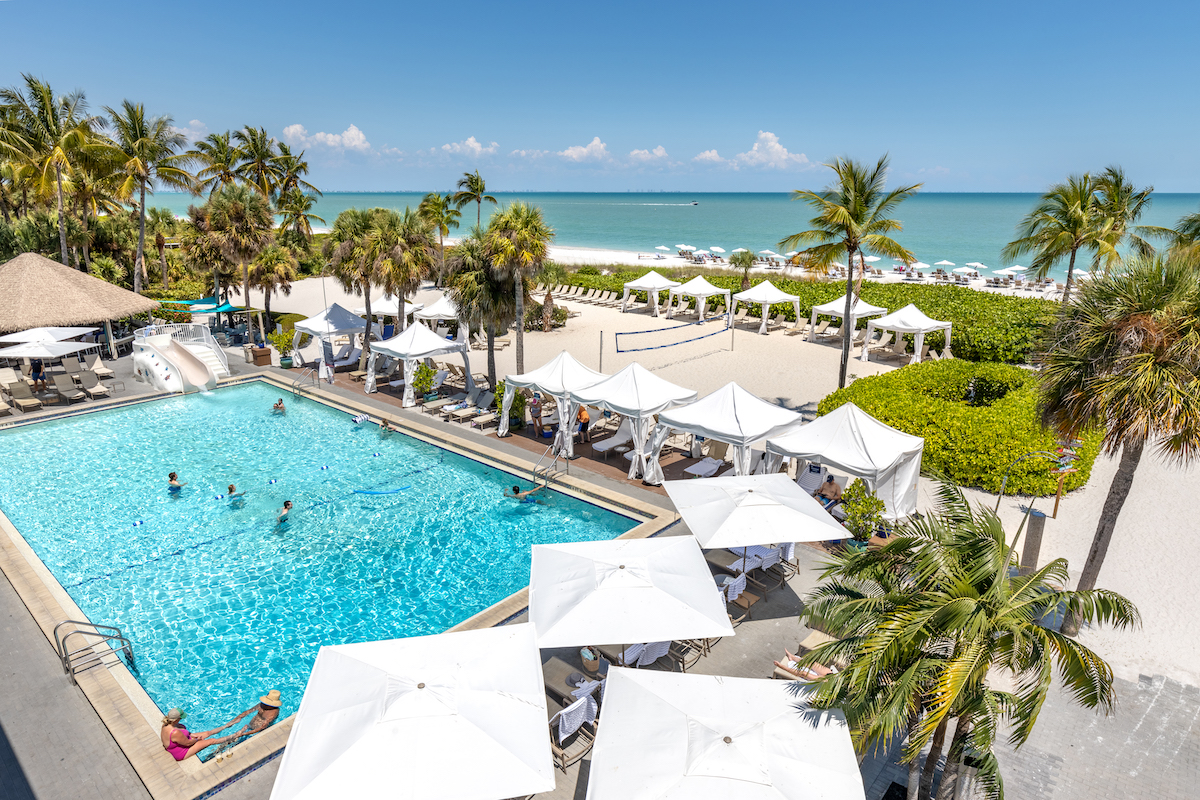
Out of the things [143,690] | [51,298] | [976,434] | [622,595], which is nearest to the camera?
[622,595]

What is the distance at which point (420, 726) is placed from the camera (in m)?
6.12

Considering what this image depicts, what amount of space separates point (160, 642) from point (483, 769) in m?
7.62

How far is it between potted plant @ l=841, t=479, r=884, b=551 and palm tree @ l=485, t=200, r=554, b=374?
36.3 feet

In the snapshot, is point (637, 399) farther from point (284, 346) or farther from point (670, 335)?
point (284, 346)

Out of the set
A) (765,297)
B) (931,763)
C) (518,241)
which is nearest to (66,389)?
(518,241)

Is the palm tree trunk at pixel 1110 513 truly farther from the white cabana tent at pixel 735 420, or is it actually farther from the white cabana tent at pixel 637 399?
the white cabana tent at pixel 637 399

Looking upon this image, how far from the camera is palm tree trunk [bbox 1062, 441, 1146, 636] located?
28.1 ft

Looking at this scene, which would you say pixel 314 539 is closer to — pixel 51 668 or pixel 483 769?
pixel 51 668

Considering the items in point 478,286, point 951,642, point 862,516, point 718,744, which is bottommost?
point 862,516

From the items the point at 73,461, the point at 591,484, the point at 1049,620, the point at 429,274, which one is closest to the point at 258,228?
the point at 429,274

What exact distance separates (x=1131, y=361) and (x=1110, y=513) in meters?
2.53

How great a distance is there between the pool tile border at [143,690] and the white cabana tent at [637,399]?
152cm

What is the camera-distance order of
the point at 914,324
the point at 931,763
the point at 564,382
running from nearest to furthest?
the point at 931,763 < the point at 564,382 < the point at 914,324

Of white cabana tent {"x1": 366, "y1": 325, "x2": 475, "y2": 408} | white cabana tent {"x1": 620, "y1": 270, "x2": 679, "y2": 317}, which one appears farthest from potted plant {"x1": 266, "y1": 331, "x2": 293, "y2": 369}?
white cabana tent {"x1": 620, "y1": 270, "x2": 679, "y2": 317}
